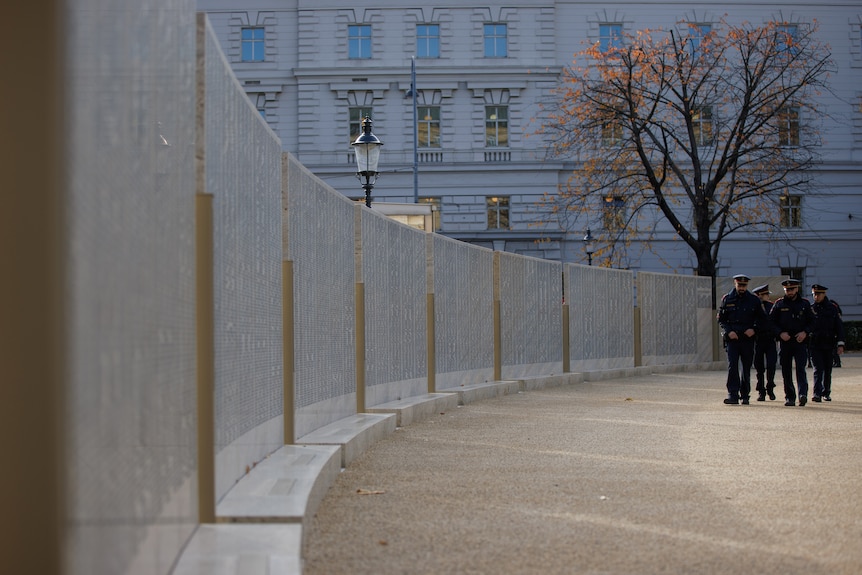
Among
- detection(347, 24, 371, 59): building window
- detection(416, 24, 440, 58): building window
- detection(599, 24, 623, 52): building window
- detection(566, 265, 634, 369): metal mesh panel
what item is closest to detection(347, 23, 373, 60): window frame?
detection(347, 24, 371, 59): building window

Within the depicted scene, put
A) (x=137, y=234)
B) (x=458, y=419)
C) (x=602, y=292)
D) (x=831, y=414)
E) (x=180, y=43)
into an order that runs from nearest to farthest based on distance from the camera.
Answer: (x=137, y=234) → (x=180, y=43) → (x=458, y=419) → (x=831, y=414) → (x=602, y=292)

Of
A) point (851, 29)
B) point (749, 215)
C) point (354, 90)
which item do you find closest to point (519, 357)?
point (749, 215)

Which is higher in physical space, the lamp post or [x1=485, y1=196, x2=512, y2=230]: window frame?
the lamp post

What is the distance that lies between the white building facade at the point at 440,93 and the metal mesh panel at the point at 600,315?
22267 mm

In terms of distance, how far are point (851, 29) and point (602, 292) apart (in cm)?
3328

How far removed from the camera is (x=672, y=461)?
9.84 metres

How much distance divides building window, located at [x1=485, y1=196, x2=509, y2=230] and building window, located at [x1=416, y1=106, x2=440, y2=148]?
335cm

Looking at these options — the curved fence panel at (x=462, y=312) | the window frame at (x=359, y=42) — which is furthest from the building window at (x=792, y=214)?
the curved fence panel at (x=462, y=312)

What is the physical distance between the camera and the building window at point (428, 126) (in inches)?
2063

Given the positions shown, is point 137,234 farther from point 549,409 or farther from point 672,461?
point 549,409

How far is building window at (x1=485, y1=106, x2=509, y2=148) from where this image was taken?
5259 cm

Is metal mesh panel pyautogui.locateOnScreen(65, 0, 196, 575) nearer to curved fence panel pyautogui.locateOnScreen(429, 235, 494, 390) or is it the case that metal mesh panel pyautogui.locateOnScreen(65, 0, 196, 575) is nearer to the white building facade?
curved fence panel pyautogui.locateOnScreen(429, 235, 494, 390)

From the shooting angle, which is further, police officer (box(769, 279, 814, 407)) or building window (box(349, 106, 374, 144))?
building window (box(349, 106, 374, 144))

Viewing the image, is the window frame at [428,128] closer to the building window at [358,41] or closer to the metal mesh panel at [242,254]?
the building window at [358,41]
